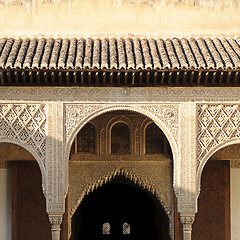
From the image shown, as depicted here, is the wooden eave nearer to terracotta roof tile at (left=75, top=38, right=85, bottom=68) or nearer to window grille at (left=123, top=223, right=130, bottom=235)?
terracotta roof tile at (left=75, top=38, right=85, bottom=68)

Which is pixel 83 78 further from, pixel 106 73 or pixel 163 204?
pixel 163 204

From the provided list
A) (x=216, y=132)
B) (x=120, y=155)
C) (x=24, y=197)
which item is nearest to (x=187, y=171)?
(x=216, y=132)

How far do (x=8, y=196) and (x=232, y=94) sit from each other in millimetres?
4680

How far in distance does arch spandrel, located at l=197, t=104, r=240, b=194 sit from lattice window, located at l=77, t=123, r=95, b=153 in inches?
94.8

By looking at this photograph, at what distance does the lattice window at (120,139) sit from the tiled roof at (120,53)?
5.41 ft

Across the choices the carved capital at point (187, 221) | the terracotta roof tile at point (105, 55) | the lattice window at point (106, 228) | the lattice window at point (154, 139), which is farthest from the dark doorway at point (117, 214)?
the terracotta roof tile at point (105, 55)

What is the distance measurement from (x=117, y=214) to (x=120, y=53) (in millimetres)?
7486

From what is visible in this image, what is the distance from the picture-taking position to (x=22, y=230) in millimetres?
13828

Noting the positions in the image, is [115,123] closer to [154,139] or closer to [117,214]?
[154,139]

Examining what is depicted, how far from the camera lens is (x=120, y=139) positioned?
13.9m

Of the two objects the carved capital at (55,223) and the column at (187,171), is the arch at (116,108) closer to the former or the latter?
the column at (187,171)

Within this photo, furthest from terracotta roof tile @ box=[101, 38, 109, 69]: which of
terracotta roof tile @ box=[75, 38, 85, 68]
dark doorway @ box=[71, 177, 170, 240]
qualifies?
dark doorway @ box=[71, 177, 170, 240]

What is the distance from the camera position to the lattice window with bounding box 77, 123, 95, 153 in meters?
13.9

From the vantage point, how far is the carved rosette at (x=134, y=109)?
12242 mm
